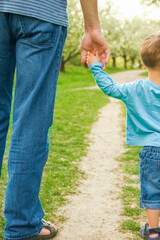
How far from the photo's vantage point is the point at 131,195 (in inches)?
135

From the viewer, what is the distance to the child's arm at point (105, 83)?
2438 mm

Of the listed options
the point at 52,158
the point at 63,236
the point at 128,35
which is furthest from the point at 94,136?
the point at 128,35

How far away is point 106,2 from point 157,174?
34472 mm

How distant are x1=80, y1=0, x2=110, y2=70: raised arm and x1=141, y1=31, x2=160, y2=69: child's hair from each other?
0.27 meters

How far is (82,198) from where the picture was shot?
3.38 meters

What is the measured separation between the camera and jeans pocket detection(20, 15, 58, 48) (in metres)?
1.95

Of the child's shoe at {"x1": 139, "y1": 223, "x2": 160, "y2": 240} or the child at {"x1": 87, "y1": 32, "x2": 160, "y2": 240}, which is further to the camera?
the child's shoe at {"x1": 139, "y1": 223, "x2": 160, "y2": 240}

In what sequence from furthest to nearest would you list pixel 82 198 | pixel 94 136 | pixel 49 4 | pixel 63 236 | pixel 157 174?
pixel 94 136 → pixel 82 198 → pixel 63 236 → pixel 157 174 → pixel 49 4

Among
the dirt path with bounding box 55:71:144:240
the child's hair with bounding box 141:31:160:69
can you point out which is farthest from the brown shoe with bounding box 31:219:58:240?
the child's hair with bounding box 141:31:160:69

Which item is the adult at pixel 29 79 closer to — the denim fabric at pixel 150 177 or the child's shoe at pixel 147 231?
the denim fabric at pixel 150 177

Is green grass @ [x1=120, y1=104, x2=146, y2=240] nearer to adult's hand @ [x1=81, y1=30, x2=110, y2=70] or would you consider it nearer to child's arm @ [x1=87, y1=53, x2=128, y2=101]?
child's arm @ [x1=87, y1=53, x2=128, y2=101]

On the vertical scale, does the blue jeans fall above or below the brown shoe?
above

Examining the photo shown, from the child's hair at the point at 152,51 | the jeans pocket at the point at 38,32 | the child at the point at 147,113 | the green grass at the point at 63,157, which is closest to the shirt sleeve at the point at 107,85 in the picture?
the child at the point at 147,113

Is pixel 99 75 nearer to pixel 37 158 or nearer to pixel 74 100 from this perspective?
pixel 37 158
